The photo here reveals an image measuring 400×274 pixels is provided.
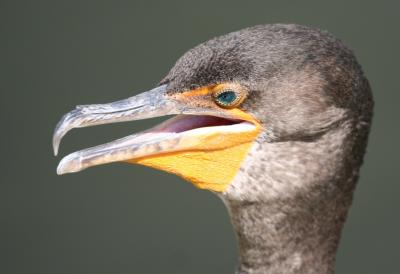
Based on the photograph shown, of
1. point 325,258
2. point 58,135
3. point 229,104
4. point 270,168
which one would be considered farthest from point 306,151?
point 58,135

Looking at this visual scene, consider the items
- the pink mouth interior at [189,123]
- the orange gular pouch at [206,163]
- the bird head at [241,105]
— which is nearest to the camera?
the bird head at [241,105]

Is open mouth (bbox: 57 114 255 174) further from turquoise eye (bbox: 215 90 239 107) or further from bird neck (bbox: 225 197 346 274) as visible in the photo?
bird neck (bbox: 225 197 346 274)

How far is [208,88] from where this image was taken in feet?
8.32

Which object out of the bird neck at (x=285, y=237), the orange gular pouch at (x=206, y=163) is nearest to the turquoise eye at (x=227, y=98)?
the orange gular pouch at (x=206, y=163)

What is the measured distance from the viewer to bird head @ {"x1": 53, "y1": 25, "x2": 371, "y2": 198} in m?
2.46

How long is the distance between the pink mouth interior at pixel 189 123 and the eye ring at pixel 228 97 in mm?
176

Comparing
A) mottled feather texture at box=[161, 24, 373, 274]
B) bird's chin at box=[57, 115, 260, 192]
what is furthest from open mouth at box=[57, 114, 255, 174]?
mottled feather texture at box=[161, 24, 373, 274]

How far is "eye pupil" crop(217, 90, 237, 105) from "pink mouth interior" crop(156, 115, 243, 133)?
18cm

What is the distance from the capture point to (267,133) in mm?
2516

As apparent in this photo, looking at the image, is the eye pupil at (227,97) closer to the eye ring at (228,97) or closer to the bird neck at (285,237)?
the eye ring at (228,97)

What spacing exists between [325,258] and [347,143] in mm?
466

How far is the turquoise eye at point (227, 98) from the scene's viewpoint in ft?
8.21

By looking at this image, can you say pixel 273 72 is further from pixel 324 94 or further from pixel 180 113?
pixel 180 113

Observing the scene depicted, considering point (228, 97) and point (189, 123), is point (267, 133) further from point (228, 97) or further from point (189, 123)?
point (189, 123)
